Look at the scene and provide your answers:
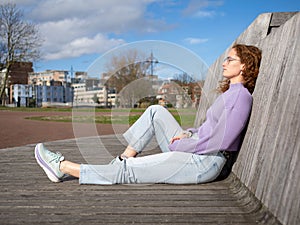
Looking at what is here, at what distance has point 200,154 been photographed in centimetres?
239

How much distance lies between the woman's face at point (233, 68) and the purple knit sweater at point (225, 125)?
12cm

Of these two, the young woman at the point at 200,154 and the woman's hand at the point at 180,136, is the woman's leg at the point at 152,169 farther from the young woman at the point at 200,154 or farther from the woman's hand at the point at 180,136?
the woman's hand at the point at 180,136

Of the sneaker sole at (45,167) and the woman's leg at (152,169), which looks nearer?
the woman's leg at (152,169)

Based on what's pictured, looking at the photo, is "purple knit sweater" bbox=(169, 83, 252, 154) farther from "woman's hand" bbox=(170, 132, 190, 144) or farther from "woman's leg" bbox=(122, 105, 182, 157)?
"woman's leg" bbox=(122, 105, 182, 157)

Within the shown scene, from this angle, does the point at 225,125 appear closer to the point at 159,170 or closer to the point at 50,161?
the point at 159,170

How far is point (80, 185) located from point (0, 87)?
34.2 m

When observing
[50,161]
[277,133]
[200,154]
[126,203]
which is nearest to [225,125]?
[200,154]

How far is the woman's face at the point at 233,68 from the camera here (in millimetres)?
2521

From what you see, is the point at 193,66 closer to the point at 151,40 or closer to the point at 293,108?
the point at 151,40

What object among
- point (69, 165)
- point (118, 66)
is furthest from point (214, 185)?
point (118, 66)

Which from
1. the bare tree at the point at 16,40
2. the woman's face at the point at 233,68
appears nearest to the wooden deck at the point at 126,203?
the woman's face at the point at 233,68

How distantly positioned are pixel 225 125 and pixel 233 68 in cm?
48

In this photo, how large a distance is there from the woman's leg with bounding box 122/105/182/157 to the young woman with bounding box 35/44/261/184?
248 mm

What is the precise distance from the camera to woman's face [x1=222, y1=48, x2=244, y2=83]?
8.27 ft
